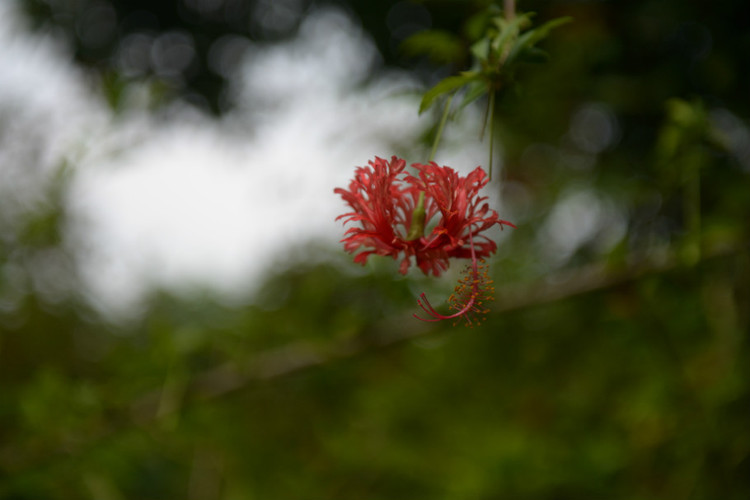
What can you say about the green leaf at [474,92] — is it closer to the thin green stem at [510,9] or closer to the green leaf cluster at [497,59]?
the green leaf cluster at [497,59]

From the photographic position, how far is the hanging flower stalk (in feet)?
1.74

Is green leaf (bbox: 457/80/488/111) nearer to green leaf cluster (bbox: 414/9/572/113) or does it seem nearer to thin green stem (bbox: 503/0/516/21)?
green leaf cluster (bbox: 414/9/572/113)

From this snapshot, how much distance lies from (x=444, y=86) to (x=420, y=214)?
0.41 feet

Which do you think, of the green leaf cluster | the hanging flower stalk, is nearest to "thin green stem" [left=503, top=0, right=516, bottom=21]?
the green leaf cluster

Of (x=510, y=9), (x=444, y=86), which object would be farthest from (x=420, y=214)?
(x=510, y=9)

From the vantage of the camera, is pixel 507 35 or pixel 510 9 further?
pixel 510 9

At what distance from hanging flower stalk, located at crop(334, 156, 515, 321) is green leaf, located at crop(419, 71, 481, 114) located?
57 millimetres

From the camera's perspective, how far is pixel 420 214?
1.87ft

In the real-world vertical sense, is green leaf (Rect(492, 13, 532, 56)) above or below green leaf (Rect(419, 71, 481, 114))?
above

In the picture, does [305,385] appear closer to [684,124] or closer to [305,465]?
[305,465]

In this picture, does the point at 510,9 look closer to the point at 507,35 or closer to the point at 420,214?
the point at 507,35

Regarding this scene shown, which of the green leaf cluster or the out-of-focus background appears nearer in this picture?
the green leaf cluster

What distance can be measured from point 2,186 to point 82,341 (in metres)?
1.08

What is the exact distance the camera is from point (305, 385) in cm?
166
